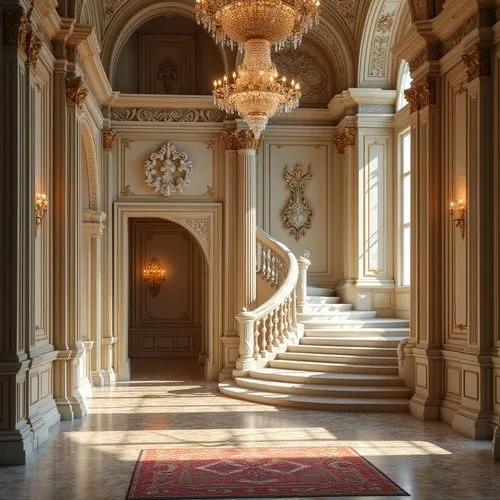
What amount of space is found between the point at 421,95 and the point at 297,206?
16.1 ft

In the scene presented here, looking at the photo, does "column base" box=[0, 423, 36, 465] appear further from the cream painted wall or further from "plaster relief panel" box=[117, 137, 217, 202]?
the cream painted wall

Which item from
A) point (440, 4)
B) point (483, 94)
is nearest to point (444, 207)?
point (483, 94)

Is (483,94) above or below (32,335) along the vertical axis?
above

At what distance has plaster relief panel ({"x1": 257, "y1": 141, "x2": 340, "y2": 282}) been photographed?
48.0 feet

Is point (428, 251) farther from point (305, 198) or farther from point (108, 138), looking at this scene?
point (108, 138)

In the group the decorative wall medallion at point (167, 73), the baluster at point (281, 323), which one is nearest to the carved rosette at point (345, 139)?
the decorative wall medallion at point (167, 73)

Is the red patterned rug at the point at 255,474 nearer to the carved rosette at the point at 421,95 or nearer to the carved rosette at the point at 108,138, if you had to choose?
the carved rosette at the point at 421,95

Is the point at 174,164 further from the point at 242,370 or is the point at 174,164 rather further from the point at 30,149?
the point at 30,149

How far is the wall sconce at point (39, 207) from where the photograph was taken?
28.7 ft

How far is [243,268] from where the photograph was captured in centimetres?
1366

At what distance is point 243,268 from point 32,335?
5.79 meters

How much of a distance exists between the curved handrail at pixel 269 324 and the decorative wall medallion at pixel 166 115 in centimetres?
286

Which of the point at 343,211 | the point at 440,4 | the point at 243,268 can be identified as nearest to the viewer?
the point at 440,4

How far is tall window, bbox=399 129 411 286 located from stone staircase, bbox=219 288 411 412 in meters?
0.95
